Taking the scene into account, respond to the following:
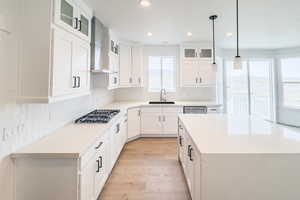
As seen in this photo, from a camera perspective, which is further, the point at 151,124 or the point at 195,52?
the point at 195,52

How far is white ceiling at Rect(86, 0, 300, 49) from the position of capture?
2.58m

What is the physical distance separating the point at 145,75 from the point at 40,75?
395 centimetres

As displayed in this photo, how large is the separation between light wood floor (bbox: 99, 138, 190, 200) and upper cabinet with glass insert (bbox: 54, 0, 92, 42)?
209cm

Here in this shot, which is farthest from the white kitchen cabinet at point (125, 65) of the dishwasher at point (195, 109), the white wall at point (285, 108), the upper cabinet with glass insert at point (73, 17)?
the white wall at point (285, 108)

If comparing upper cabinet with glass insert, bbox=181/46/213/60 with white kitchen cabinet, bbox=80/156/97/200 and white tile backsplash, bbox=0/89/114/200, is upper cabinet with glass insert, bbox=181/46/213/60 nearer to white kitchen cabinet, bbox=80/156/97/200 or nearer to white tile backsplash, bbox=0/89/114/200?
white tile backsplash, bbox=0/89/114/200

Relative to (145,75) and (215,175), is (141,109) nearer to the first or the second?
(145,75)

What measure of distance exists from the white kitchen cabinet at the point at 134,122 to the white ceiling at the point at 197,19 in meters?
1.87

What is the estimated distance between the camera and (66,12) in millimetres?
1908

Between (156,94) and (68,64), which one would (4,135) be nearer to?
(68,64)

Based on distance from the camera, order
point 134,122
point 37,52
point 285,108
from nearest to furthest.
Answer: point 37,52 → point 134,122 → point 285,108

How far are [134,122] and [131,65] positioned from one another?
5.17ft

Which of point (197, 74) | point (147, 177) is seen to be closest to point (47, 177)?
point (147, 177)

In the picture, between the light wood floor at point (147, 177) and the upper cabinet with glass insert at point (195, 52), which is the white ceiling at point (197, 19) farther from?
the light wood floor at point (147, 177)

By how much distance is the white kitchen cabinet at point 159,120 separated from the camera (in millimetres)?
4703
